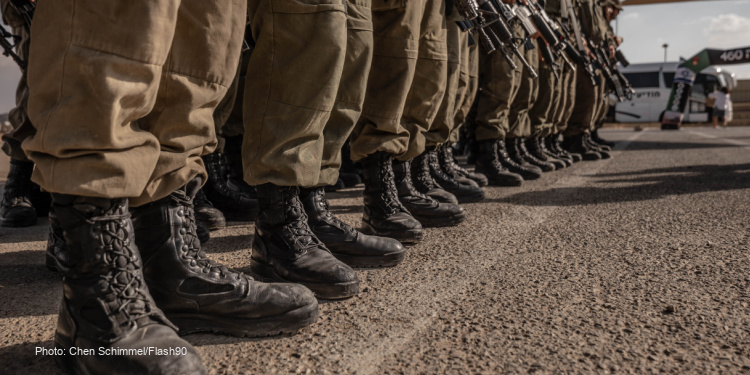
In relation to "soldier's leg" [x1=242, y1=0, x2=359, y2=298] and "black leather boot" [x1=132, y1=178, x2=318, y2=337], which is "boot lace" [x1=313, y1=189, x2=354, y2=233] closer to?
"soldier's leg" [x1=242, y1=0, x2=359, y2=298]

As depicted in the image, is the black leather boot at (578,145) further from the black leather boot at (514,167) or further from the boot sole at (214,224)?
the boot sole at (214,224)

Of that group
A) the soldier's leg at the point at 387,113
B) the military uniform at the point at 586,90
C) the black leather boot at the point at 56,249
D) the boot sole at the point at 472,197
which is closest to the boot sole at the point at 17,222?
the black leather boot at the point at 56,249

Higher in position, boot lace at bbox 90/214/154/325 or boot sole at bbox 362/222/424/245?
boot lace at bbox 90/214/154/325

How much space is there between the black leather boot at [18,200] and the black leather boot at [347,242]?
4.89 ft

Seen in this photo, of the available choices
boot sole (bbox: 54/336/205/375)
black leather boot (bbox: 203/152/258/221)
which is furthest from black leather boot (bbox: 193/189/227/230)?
boot sole (bbox: 54/336/205/375)

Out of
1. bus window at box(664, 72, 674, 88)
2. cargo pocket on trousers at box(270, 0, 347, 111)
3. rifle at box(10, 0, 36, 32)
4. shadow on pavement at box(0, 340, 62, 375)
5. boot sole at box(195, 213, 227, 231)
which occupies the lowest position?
boot sole at box(195, 213, 227, 231)

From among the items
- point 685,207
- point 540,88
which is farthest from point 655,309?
point 540,88

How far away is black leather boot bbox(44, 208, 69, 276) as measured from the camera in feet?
5.00

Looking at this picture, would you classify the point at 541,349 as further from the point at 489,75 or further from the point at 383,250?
the point at 489,75

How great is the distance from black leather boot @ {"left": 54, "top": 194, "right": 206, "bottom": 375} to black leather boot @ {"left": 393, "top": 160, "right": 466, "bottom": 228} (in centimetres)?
146

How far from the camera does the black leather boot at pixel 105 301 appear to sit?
94 cm

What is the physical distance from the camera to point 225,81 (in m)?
1.14

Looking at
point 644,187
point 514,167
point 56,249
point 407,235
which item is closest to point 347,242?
point 407,235

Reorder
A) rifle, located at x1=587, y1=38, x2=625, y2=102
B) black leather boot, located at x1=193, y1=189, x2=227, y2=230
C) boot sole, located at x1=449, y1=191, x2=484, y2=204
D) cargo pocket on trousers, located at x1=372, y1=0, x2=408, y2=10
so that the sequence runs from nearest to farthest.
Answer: cargo pocket on trousers, located at x1=372, y1=0, x2=408, y2=10 → black leather boot, located at x1=193, y1=189, x2=227, y2=230 → boot sole, located at x1=449, y1=191, x2=484, y2=204 → rifle, located at x1=587, y1=38, x2=625, y2=102
